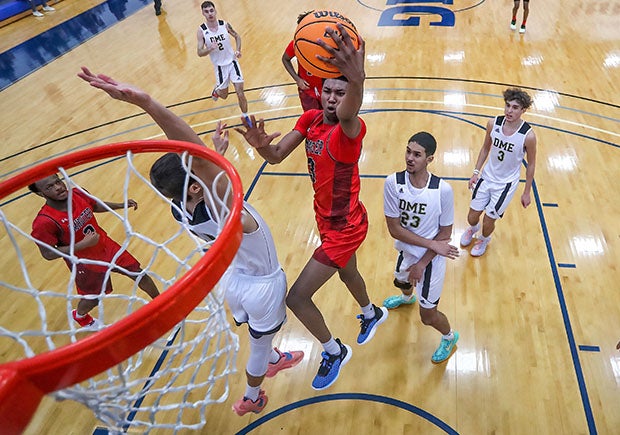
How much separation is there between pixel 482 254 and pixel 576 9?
8387 millimetres

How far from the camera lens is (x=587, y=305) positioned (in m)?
3.46

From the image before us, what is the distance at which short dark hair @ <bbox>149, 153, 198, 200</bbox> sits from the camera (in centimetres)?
205

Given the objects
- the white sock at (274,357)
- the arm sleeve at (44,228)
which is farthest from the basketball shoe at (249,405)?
the arm sleeve at (44,228)

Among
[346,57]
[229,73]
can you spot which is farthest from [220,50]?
[346,57]

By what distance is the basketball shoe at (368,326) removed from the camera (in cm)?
322

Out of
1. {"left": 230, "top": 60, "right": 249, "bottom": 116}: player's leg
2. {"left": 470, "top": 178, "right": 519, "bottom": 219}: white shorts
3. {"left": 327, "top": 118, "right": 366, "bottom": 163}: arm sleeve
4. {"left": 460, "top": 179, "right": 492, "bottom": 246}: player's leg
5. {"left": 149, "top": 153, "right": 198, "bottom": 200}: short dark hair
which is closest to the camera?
{"left": 149, "top": 153, "right": 198, "bottom": 200}: short dark hair

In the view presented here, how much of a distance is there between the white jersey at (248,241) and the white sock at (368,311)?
1027 mm

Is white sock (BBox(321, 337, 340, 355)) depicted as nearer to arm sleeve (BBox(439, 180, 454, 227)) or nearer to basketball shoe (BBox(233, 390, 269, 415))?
basketball shoe (BBox(233, 390, 269, 415))

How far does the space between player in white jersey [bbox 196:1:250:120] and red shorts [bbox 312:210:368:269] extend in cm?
415

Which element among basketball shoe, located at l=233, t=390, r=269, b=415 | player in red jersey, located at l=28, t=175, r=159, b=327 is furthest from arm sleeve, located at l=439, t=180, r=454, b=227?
player in red jersey, located at l=28, t=175, r=159, b=327

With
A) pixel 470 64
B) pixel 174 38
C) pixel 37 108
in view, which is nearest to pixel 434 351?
pixel 470 64

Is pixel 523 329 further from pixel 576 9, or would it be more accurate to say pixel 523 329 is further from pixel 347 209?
pixel 576 9

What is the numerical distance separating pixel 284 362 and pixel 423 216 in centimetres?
138

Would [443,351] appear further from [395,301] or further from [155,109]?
[155,109]
